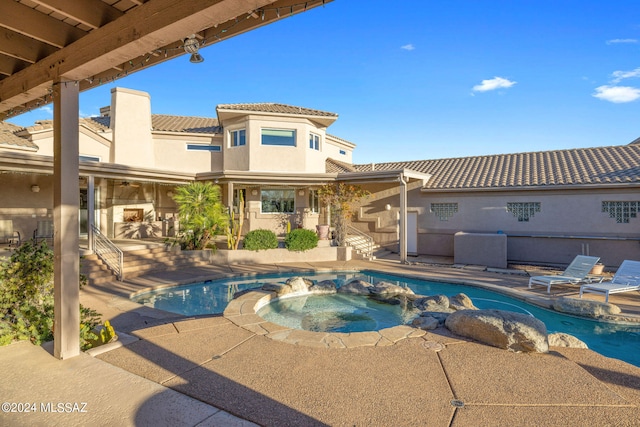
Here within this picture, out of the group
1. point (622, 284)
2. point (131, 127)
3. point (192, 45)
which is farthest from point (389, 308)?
point (131, 127)

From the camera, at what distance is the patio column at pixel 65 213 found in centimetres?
407

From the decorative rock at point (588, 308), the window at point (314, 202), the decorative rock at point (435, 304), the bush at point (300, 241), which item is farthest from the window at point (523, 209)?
the window at point (314, 202)

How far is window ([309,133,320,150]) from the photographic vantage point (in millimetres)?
17383

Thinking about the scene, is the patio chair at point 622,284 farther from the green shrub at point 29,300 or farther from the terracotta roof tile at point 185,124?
the terracotta roof tile at point 185,124

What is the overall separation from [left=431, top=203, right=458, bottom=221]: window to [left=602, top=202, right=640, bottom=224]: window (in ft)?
18.0

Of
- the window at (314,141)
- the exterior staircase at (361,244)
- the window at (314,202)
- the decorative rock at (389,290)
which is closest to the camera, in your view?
the decorative rock at (389,290)

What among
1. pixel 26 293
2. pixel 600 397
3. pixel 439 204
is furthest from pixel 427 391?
pixel 439 204

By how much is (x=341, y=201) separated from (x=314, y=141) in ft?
13.5

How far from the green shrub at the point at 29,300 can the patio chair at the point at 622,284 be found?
10.8m

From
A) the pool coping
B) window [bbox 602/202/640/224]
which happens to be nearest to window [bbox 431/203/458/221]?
window [bbox 602/202/640/224]

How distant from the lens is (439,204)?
1631 centimetres

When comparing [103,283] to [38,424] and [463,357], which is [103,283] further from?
[463,357]

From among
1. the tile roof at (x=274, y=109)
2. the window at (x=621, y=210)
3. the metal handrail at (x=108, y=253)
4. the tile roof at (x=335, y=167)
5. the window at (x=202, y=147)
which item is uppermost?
the tile roof at (x=274, y=109)

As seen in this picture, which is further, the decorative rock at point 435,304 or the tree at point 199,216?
the tree at point 199,216
